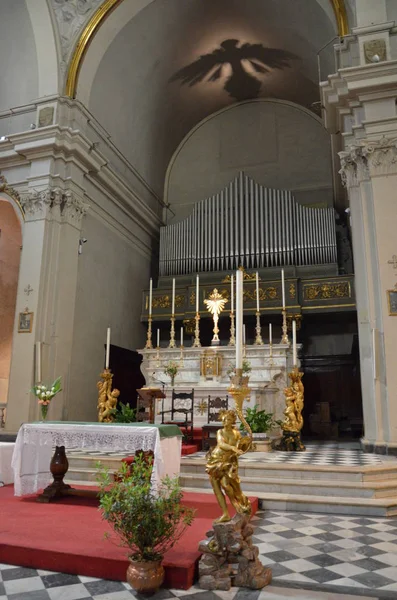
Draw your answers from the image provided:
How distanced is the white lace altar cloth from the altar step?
1122 mm

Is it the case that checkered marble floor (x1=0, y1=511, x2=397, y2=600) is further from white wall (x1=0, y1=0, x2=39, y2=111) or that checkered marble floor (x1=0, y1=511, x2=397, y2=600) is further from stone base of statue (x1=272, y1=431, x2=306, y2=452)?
white wall (x1=0, y1=0, x2=39, y2=111)

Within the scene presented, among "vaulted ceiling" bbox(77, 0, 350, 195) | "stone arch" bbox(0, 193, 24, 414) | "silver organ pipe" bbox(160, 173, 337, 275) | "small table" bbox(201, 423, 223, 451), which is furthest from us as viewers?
"stone arch" bbox(0, 193, 24, 414)

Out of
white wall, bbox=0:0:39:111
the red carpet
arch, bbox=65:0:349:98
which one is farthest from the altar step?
white wall, bbox=0:0:39:111

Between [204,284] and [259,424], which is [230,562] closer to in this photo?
[259,424]

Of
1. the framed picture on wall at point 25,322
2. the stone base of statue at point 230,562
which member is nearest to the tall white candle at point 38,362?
the framed picture on wall at point 25,322

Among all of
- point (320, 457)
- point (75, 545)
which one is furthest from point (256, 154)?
point (75, 545)

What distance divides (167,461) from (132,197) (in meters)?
8.83

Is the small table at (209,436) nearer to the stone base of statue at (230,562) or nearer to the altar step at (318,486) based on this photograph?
the altar step at (318,486)

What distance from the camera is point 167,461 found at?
4.69 meters

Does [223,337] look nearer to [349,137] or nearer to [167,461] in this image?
[349,137]

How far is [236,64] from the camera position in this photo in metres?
13.8

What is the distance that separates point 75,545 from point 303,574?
1607 mm

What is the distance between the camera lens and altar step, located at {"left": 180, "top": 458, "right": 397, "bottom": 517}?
5.00 m

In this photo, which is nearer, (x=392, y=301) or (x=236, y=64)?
(x=392, y=301)
